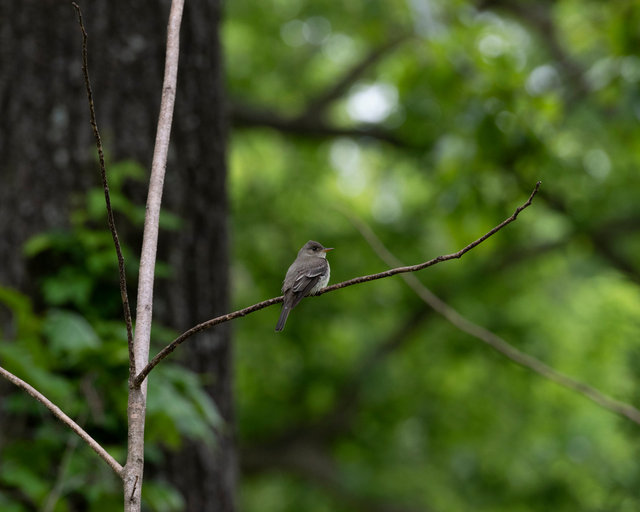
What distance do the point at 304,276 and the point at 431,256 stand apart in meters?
7.79

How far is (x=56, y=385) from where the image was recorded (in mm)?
2902

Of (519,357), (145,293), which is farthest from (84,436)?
(519,357)

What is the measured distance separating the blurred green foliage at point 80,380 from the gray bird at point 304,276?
63 cm

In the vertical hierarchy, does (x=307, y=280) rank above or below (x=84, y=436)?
above

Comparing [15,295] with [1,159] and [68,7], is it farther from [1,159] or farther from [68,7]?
[68,7]

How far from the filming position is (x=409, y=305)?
1052cm

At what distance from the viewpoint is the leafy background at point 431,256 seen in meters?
6.07

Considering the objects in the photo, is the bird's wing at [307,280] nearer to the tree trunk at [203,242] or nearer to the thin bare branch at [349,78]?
the tree trunk at [203,242]

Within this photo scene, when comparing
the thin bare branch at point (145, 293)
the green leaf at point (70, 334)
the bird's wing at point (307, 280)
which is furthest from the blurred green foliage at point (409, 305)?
the thin bare branch at point (145, 293)

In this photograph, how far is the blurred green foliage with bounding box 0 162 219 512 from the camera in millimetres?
2945

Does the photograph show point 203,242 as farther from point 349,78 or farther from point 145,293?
point 349,78

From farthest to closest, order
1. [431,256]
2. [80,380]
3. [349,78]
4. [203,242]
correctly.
→ [349,78], [431,256], [203,242], [80,380]

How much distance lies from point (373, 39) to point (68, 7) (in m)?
6.79

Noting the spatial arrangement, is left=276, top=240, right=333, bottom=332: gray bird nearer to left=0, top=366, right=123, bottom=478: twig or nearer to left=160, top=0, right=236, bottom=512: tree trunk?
left=160, top=0, right=236, bottom=512: tree trunk
